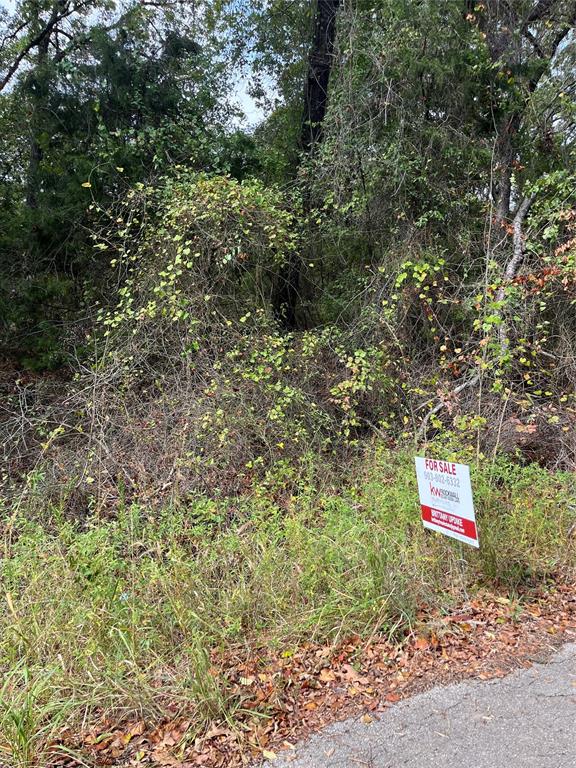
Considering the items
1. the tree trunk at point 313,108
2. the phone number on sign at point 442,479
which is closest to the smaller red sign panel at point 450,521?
the phone number on sign at point 442,479

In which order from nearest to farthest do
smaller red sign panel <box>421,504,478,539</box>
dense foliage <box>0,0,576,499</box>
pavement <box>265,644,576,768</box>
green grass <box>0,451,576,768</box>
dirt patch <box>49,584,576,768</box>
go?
pavement <box>265,644,576,768</box> → dirt patch <box>49,584,576,768</box> → green grass <box>0,451,576,768</box> → smaller red sign panel <box>421,504,478,539</box> → dense foliage <box>0,0,576,499</box>

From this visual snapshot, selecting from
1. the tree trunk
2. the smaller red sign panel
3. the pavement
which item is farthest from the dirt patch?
the tree trunk

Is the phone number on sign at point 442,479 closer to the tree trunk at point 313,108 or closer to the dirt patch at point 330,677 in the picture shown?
the dirt patch at point 330,677

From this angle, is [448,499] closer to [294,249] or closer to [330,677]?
[330,677]

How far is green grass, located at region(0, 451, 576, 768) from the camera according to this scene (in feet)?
8.70

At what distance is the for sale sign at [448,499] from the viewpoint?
10.7ft

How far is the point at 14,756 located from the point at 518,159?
340 inches

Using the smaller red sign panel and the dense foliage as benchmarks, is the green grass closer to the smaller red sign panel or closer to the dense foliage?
the smaller red sign panel

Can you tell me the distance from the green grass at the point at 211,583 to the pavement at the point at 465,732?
53 centimetres

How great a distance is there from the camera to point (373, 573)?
347 centimetres

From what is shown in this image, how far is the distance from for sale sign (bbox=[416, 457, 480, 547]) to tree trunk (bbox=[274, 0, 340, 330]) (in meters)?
5.03

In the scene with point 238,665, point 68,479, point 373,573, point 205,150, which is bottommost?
point 238,665

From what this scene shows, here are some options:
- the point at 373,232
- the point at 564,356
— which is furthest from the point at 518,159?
the point at 564,356

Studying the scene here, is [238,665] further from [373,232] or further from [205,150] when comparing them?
[205,150]
